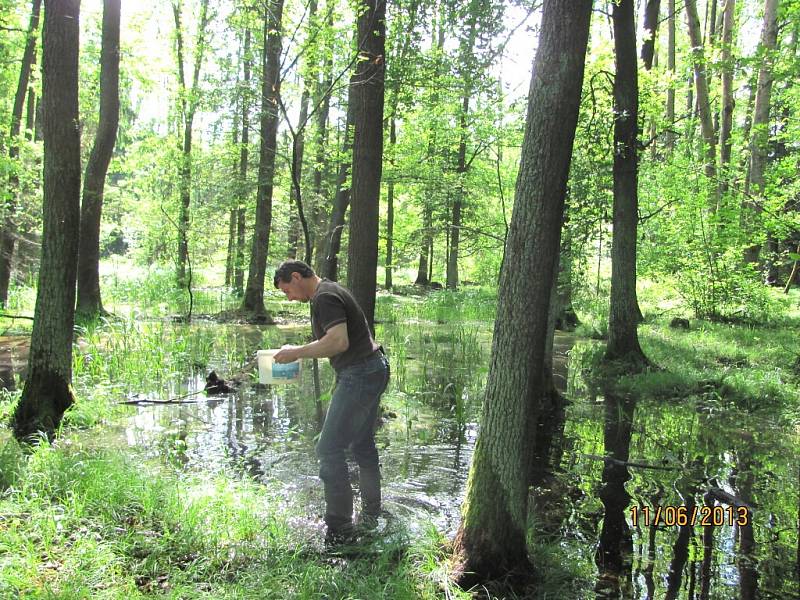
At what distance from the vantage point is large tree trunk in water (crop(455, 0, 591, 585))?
12.0 ft

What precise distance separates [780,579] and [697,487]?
1609 millimetres

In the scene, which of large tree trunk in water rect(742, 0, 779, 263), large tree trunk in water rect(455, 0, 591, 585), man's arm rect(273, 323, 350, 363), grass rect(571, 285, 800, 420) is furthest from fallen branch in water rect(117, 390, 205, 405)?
large tree trunk in water rect(742, 0, 779, 263)

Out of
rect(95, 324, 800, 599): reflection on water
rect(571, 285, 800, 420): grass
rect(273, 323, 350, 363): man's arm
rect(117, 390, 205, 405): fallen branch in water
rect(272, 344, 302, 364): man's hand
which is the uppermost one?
rect(273, 323, 350, 363): man's arm

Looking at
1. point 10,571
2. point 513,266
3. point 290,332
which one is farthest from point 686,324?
point 10,571

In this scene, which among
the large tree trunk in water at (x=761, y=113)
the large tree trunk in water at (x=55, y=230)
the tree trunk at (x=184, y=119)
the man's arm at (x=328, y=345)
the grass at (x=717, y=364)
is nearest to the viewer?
the man's arm at (x=328, y=345)

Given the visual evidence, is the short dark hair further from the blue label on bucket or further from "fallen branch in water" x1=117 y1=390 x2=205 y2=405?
"fallen branch in water" x1=117 y1=390 x2=205 y2=405

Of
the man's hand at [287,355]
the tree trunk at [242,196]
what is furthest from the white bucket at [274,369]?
the tree trunk at [242,196]

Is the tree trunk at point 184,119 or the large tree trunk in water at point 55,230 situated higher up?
the tree trunk at point 184,119

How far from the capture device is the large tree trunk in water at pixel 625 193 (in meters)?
9.84

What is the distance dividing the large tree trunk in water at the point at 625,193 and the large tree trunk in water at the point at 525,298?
675 cm

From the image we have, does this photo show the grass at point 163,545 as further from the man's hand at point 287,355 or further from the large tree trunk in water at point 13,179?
the large tree trunk in water at point 13,179

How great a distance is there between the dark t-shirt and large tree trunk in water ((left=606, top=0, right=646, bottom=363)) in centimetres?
700

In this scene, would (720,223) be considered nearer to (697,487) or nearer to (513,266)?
(697,487)

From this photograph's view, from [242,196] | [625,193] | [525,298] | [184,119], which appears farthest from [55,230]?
[184,119]
